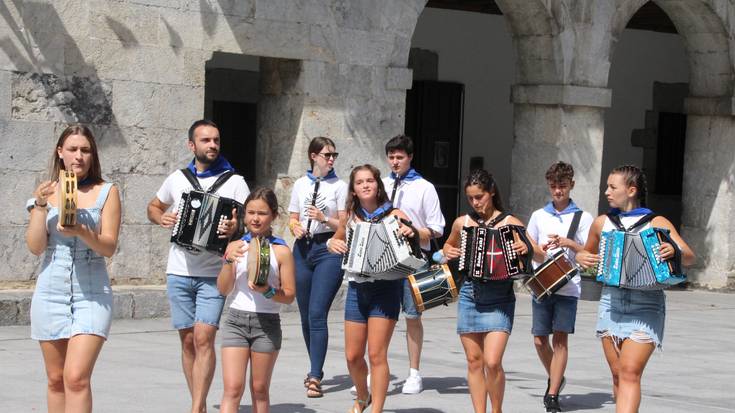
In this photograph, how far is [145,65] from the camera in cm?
1155

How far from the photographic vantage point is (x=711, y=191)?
16.2 meters

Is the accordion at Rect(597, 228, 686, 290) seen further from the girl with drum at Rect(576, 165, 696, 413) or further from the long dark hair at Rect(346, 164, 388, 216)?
the long dark hair at Rect(346, 164, 388, 216)

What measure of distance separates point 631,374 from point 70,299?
258 cm

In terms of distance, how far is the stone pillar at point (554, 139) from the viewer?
1444 centimetres

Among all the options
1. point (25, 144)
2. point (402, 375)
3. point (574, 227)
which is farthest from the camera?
point (25, 144)

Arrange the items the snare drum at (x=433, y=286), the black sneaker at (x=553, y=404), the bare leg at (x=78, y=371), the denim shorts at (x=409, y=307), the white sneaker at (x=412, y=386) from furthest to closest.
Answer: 1. the denim shorts at (x=409, y=307)
2. the white sneaker at (x=412, y=386)
3. the black sneaker at (x=553, y=404)
4. the snare drum at (x=433, y=286)
5. the bare leg at (x=78, y=371)

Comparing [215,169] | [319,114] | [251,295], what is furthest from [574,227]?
[319,114]

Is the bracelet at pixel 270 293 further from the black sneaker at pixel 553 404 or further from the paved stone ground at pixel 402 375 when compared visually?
the black sneaker at pixel 553 404

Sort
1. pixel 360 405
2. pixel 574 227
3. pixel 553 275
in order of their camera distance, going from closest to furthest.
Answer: pixel 360 405 < pixel 553 275 < pixel 574 227

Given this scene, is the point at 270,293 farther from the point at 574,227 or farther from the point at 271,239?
the point at 574,227

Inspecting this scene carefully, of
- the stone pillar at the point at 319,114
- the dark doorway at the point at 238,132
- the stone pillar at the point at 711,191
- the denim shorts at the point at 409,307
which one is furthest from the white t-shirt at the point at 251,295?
the stone pillar at the point at 711,191

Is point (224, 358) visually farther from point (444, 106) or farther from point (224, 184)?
point (444, 106)

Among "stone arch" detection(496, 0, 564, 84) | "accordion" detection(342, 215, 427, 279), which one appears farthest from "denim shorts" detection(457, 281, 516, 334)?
"stone arch" detection(496, 0, 564, 84)

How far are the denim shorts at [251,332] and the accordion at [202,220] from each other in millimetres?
477
